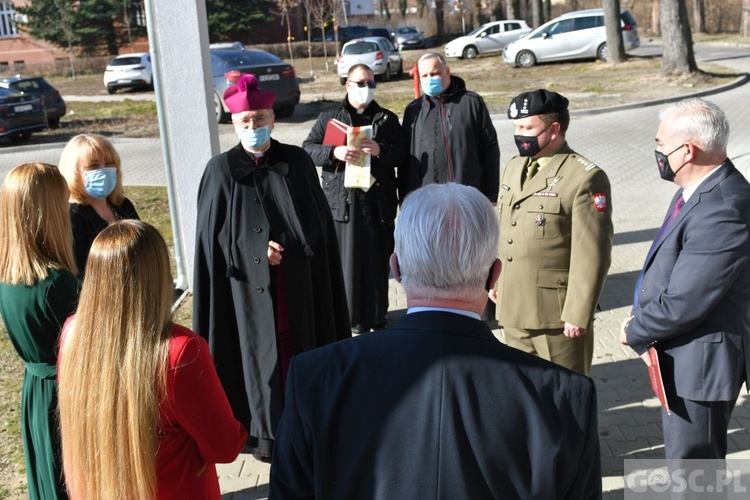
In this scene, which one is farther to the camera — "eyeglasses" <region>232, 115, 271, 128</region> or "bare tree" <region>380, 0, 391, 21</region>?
"bare tree" <region>380, 0, 391, 21</region>

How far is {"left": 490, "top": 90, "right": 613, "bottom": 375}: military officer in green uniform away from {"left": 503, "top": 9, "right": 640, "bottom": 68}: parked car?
79.6ft

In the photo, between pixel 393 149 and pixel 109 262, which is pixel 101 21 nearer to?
pixel 393 149

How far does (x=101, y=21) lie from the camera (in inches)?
1591

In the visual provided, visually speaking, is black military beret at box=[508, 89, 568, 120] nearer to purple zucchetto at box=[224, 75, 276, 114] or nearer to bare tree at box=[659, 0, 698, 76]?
purple zucchetto at box=[224, 75, 276, 114]

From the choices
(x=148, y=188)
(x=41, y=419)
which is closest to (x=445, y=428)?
(x=41, y=419)

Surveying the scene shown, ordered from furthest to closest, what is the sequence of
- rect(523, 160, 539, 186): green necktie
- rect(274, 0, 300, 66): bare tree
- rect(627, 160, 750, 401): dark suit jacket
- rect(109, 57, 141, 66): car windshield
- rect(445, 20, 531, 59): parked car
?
rect(274, 0, 300, 66): bare tree, rect(445, 20, 531, 59): parked car, rect(109, 57, 141, 66): car windshield, rect(523, 160, 539, 186): green necktie, rect(627, 160, 750, 401): dark suit jacket

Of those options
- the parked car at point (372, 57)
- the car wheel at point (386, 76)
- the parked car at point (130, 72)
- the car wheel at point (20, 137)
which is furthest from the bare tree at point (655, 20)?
the car wheel at point (20, 137)

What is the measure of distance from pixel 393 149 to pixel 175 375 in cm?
390

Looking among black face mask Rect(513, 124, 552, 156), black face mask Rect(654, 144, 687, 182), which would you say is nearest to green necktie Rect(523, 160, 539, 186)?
black face mask Rect(513, 124, 552, 156)

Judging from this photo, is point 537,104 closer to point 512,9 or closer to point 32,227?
point 32,227

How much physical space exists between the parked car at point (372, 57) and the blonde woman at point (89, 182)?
73.1 ft

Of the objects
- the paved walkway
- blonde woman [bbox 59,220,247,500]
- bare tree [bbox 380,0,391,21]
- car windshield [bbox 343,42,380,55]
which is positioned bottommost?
the paved walkway

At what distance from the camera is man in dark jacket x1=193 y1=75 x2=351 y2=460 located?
14.2ft

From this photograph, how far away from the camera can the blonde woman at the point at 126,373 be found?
2.48 meters
